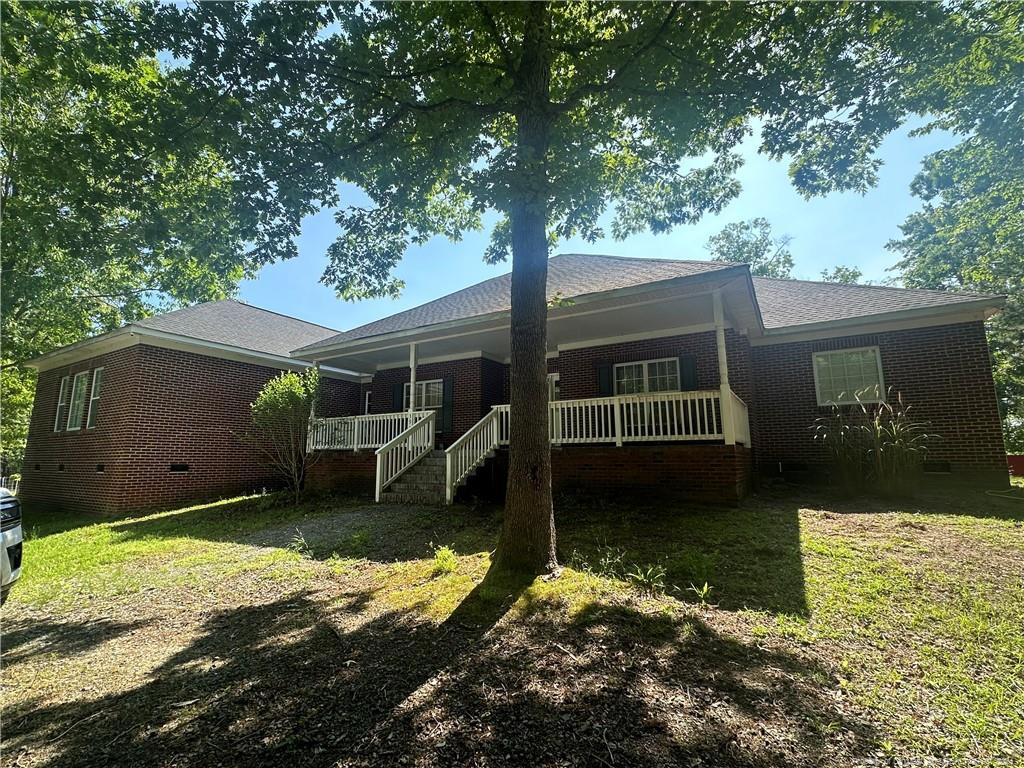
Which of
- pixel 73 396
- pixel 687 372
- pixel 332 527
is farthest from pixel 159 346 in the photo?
pixel 687 372

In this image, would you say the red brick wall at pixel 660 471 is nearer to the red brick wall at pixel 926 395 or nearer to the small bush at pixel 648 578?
the red brick wall at pixel 926 395

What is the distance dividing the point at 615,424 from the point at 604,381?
2549mm

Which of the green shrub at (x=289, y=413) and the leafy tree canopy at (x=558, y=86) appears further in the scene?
the green shrub at (x=289, y=413)

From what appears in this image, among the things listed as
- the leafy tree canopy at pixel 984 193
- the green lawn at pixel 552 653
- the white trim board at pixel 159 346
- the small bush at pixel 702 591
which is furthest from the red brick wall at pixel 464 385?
the leafy tree canopy at pixel 984 193

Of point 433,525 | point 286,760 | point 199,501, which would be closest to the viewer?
point 286,760

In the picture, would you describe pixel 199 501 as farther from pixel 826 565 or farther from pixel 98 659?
pixel 826 565

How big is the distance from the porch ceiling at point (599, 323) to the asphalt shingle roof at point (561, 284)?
275 millimetres

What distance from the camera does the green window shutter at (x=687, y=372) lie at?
1019 centimetres

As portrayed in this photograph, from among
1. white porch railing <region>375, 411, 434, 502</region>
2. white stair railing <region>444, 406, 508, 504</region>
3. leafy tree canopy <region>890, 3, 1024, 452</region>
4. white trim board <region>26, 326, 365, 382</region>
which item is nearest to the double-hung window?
white stair railing <region>444, 406, 508, 504</region>

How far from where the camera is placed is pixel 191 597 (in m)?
4.71

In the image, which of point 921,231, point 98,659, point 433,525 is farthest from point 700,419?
point 921,231

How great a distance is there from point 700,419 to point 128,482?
12.6 metres

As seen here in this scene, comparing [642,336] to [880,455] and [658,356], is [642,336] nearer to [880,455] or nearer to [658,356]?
[658,356]

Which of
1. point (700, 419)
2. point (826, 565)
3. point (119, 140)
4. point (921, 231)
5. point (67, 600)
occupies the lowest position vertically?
point (67, 600)
